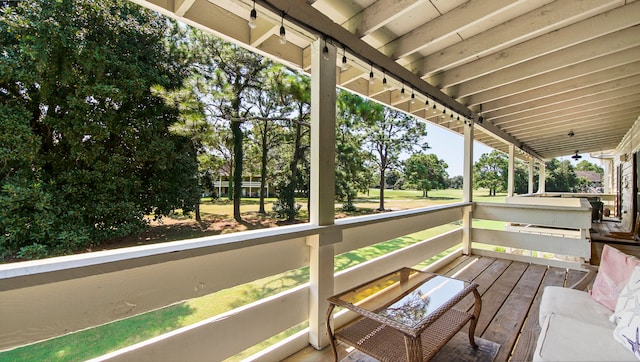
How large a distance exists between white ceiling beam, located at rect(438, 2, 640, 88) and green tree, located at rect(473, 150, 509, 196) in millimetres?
16008

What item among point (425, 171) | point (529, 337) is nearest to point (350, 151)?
point (425, 171)

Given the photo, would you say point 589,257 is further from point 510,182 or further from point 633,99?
point 510,182

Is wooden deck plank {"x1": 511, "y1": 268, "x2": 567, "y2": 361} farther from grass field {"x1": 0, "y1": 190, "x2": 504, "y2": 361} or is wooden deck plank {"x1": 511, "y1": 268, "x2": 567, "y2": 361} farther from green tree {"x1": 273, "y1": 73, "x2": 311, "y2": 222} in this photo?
green tree {"x1": 273, "y1": 73, "x2": 311, "y2": 222}

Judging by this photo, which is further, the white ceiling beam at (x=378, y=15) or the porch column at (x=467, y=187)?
the porch column at (x=467, y=187)

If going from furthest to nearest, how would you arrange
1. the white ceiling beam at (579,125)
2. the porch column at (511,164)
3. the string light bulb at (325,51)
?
the porch column at (511,164) < the white ceiling beam at (579,125) < the string light bulb at (325,51)

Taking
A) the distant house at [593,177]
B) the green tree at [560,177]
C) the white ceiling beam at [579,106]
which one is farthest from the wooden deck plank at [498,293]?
the distant house at [593,177]

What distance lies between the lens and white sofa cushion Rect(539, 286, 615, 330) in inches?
53.9

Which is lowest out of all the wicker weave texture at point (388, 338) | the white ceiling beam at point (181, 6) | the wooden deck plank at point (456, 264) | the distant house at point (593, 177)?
the wooden deck plank at point (456, 264)

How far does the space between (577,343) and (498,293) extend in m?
1.56

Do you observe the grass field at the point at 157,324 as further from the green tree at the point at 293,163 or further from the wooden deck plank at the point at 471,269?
the wooden deck plank at the point at 471,269

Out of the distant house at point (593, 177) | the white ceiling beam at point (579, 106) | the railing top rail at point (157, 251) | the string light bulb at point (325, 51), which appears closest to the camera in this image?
the railing top rail at point (157, 251)

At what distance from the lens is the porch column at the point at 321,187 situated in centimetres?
174

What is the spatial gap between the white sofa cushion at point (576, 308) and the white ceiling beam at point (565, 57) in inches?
82.2

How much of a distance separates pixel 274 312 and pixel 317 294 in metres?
0.32
